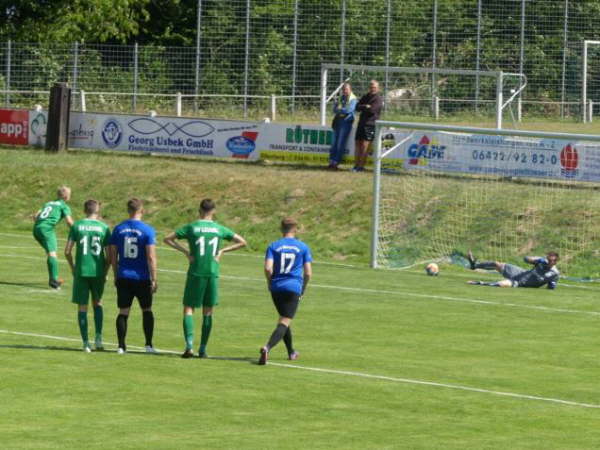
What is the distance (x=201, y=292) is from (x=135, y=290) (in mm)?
860

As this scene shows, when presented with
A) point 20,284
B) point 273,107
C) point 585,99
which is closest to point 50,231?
point 20,284

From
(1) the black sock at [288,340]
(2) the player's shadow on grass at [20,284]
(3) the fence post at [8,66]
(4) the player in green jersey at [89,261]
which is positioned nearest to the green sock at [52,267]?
(2) the player's shadow on grass at [20,284]

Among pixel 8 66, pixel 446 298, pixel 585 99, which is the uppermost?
pixel 8 66

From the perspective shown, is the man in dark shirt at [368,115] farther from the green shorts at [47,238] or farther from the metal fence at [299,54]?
the green shorts at [47,238]

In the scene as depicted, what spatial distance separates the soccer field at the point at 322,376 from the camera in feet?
46.0

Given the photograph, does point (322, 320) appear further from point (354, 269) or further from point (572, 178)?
point (572, 178)

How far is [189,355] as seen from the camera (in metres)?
18.2

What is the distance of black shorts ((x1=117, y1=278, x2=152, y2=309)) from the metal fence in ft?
87.4

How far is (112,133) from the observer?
4191 cm

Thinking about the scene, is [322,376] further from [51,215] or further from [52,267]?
[51,215]

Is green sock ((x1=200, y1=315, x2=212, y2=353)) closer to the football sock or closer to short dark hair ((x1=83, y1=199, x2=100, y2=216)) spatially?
short dark hair ((x1=83, y1=199, x2=100, y2=216))

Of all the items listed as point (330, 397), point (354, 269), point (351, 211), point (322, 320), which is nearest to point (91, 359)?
point (330, 397)

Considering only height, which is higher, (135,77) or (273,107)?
(135,77)

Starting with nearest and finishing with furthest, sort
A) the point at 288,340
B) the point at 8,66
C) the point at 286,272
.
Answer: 1. the point at 286,272
2. the point at 288,340
3. the point at 8,66
